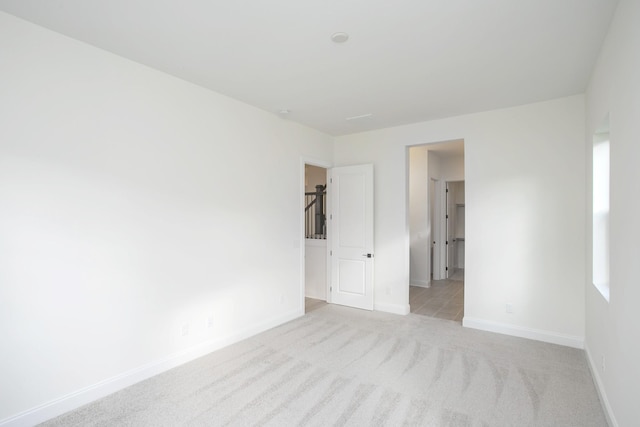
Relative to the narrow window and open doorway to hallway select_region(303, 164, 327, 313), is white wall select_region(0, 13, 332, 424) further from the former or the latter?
Answer: the narrow window

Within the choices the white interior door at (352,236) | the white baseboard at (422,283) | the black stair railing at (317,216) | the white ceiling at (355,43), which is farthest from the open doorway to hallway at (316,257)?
the white ceiling at (355,43)

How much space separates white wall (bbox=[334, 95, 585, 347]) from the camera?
362 centimetres

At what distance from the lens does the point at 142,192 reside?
9.55 ft

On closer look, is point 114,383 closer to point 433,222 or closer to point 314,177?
point 314,177

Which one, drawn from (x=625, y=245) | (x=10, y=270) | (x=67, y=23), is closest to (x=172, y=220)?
(x=10, y=270)

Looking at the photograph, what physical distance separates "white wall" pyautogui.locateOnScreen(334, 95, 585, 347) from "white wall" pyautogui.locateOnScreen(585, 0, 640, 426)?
3.89 ft

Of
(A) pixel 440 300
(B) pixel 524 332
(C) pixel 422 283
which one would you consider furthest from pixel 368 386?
(C) pixel 422 283

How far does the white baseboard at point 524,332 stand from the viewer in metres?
3.61

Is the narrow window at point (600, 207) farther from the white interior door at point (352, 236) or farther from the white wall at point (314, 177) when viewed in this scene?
the white wall at point (314, 177)

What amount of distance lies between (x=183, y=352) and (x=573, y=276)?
4.31m

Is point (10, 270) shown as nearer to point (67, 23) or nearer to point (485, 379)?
point (67, 23)

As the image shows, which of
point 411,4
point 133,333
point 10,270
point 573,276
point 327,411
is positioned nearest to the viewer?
point 411,4

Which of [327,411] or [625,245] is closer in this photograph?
[625,245]

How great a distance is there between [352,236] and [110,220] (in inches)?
134
